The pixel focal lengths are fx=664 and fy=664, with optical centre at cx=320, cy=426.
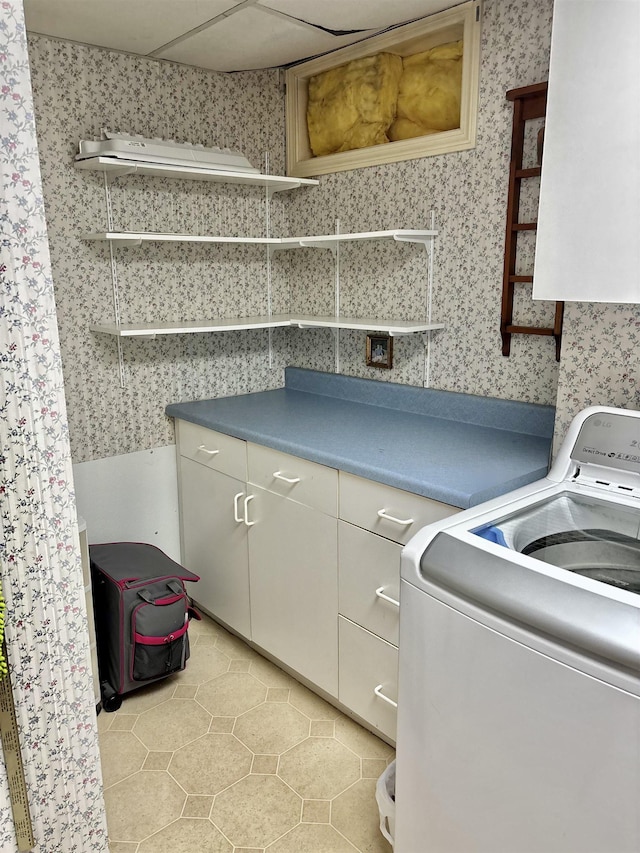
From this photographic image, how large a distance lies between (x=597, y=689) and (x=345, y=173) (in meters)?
2.22

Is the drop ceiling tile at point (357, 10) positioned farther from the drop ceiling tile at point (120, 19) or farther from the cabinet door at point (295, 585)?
the cabinet door at point (295, 585)

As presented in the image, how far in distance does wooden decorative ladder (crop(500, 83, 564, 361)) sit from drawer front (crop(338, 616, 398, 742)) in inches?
41.4

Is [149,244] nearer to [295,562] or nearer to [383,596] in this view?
[295,562]

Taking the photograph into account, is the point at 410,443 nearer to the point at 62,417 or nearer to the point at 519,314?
the point at 519,314

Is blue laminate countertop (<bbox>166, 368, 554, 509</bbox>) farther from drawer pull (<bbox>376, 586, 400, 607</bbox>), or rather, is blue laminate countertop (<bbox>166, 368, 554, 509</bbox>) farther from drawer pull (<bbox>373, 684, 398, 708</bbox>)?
drawer pull (<bbox>373, 684, 398, 708</bbox>)

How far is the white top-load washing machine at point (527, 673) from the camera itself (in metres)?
1.06

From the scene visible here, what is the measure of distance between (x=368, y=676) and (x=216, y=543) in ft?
2.89

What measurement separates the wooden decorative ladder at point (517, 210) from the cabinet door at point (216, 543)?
111cm

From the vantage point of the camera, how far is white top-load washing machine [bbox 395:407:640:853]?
106cm

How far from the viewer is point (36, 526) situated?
1412 mm

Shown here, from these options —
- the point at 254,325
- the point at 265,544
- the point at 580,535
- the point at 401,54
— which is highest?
the point at 401,54

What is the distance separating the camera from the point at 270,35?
2328 mm

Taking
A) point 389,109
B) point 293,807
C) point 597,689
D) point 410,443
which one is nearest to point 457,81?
point 389,109

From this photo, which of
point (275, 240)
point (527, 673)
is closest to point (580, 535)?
point (527, 673)
